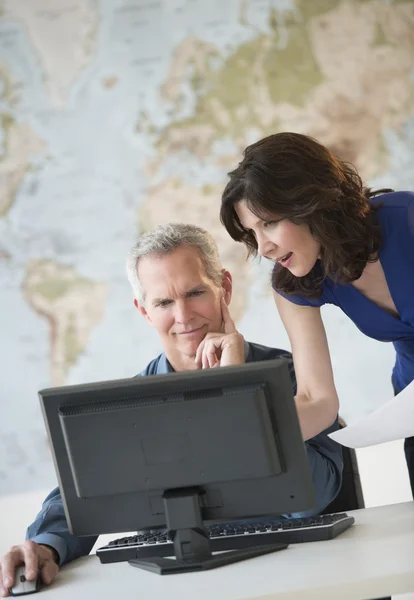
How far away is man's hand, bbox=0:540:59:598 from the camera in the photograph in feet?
5.45

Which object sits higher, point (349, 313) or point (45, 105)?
point (45, 105)

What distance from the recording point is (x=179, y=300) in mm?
2441

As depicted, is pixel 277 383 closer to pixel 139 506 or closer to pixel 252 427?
pixel 252 427

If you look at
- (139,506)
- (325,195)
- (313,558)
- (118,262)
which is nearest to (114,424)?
(139,506)

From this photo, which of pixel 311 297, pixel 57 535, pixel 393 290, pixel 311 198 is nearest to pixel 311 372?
pixel 311 297

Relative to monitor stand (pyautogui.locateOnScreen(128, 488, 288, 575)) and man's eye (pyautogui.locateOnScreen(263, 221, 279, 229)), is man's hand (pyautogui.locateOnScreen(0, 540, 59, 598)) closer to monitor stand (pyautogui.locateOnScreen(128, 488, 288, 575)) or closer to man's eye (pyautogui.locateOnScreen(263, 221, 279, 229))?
monitor stand (pyautogui.locateOnScreen(128, 488, 288, 575))

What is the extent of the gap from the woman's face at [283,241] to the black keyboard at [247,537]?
59cm

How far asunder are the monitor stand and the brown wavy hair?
0.68m

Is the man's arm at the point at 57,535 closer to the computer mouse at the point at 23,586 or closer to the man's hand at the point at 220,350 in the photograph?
the computer mouse at the point at 23,586

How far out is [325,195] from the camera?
195 cm

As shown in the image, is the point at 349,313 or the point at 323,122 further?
the point at 323,122

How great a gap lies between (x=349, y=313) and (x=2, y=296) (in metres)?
2.07

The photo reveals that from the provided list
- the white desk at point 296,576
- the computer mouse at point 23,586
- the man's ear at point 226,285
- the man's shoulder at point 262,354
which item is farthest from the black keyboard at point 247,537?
the man's ear at point 226,285

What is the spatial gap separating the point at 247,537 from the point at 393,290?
78 cm
